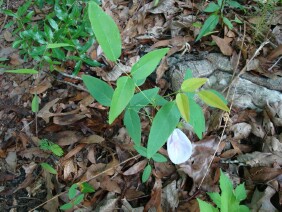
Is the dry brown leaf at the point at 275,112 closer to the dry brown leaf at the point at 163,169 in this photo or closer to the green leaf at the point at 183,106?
the dry brown leaf at the point at 163,169

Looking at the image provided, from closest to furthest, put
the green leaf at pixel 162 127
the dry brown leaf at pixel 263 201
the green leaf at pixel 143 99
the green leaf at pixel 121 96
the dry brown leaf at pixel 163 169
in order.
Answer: the green leaf at pixel 121 96
the green leaf at pixel 162 127
the green leaf at pixel 143 99
the dry brown leaf at pixel 263 201
the dry brown leaf at pixel 163 169

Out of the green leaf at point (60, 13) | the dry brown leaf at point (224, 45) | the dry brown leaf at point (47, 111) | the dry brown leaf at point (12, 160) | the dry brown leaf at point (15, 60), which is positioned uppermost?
the green leaf at point (60, 13)

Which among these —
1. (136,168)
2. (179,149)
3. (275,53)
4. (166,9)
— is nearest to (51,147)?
(136,168)

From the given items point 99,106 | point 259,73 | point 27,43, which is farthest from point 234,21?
point 27,43

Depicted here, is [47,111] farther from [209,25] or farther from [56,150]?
[209,25]

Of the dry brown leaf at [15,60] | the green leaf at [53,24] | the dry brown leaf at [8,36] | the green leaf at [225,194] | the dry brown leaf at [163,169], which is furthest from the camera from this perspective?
the dry brown leaf at [8,36]

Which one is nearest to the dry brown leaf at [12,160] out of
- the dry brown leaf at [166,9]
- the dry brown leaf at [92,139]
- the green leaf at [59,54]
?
the dry brown leaf at [92,139]

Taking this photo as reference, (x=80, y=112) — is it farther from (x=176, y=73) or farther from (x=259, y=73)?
(x=259, y=73)
